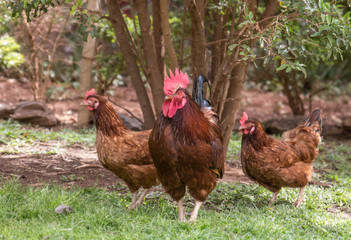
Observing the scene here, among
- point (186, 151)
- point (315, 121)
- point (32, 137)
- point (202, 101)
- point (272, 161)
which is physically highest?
point (202, 101)

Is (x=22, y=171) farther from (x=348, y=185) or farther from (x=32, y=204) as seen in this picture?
(x=348, y=185)

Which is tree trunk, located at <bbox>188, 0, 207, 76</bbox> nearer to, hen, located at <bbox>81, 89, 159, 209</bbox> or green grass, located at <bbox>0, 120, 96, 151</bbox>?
hen, located at <bbox>81, 89, 159, 209</bbox>

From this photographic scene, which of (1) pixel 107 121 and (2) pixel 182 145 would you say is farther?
(1) pixel 107 121

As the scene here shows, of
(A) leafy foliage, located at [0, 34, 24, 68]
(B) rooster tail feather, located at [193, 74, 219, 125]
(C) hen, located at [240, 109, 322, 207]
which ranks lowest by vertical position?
(C) hen, located at [240, 109, 322, 207]

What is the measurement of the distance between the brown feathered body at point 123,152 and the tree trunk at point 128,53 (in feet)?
5.74

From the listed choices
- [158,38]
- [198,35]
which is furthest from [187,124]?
[158,38]

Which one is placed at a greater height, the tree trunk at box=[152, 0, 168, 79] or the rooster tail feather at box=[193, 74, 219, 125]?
the tree trunk at box=[152, 0, 168, 79]

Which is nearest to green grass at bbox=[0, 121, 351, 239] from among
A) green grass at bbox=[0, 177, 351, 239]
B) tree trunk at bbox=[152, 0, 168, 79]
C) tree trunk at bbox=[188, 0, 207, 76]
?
green grass at bbox=[0, 177, 351, 239]

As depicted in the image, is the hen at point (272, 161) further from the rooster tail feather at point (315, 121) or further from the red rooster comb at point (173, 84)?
the red rooster comb at point (173, 84)

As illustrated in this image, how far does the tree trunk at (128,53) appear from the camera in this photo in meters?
6.48

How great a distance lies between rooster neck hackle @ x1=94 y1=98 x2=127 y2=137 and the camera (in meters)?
5.04

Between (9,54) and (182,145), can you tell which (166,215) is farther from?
(9,54)

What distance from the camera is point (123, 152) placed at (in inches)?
194

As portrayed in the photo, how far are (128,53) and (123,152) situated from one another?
227 centimetres
